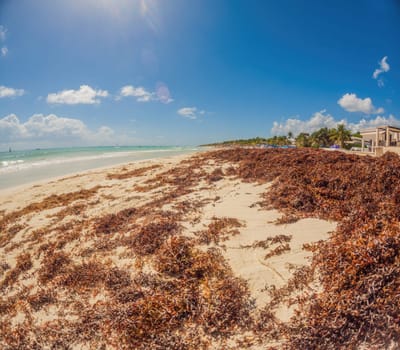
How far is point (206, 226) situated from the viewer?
159 inches

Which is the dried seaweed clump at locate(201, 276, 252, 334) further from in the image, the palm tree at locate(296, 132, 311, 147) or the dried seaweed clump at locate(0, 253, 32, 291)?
the palm tree at locate(296, 132, 311, 147)

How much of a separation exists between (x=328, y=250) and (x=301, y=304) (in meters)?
0.87

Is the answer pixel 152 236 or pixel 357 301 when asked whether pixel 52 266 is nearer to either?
pixel 152 236

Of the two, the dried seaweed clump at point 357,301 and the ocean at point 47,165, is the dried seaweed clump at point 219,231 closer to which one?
the dried seaweed clump at point 357,301

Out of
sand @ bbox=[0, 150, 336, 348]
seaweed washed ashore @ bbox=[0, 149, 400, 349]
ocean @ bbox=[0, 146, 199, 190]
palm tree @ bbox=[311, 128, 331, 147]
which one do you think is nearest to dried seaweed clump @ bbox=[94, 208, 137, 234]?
seaweed washed ashore @ bbox=[0, 149, 400, 349]

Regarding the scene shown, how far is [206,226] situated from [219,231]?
36 cm

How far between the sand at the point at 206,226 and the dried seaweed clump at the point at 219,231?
95 mm

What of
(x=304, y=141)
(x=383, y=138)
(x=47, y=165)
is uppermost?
(x=304, y=141)

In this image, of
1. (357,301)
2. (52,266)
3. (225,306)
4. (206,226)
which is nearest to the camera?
(357,301)

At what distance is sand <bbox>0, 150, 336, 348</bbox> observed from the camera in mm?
2645

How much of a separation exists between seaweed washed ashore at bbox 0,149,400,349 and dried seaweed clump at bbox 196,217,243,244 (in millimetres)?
30

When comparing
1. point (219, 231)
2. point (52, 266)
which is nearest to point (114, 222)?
point (52, 266)

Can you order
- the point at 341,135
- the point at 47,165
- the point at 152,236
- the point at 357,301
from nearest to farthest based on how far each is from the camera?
the point at 357,301 < the point at 152,236 < the point at 47,165 < the point at 341,135

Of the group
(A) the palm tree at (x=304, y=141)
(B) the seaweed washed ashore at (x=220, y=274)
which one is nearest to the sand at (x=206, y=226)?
(B) the seaweed washed ashore at (x=220, y=274)
